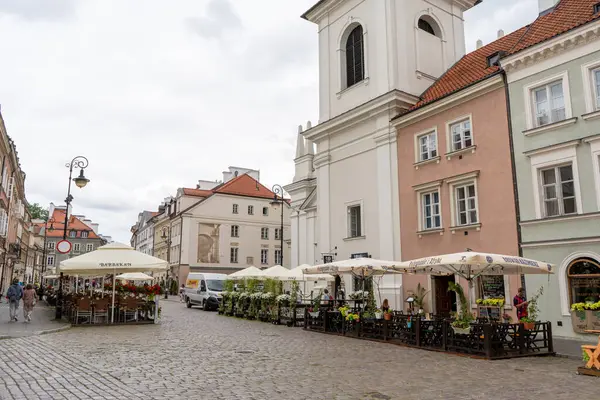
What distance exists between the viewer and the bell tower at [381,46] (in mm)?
25453

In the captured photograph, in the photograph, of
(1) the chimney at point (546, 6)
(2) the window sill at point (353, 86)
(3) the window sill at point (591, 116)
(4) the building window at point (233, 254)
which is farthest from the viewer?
(4) the building window at point (233, 254)

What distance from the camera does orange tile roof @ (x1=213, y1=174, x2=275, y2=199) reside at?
2351 inches

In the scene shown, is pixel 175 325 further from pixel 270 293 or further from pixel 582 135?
pixel 582 135

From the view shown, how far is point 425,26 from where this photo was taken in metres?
28.0

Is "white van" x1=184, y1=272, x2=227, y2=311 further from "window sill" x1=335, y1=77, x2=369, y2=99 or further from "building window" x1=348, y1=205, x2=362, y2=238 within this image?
"window sill" x1=335, y1=77, x2=369, y2=99

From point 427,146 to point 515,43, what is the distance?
5844 millimetres

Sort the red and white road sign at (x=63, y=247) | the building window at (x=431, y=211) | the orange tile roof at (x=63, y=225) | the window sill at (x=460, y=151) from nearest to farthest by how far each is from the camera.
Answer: the red and white road sign at (x=63, y=247) → the window sill at (x=460, y=151) → the building window at (x=431, y=211) → the orange tile roof at (x=63, y=225)

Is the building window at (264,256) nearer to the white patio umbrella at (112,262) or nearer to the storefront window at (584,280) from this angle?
the white patio umbrella at (112,262)

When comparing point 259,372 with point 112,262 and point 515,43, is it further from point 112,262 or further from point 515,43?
point 515,43

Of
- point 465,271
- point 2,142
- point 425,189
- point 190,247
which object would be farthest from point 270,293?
point 190,247

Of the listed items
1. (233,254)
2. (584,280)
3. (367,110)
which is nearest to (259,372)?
(584,280)

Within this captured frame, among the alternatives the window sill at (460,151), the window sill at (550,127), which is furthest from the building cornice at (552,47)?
the window sill at (460,151)

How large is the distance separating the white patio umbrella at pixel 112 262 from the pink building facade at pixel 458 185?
11.2 metres

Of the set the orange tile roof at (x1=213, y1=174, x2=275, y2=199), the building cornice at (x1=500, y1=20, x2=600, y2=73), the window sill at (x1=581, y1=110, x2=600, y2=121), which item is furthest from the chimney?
the orange tile roof at (x1=213, y1=174, x2=275, y2=199)
